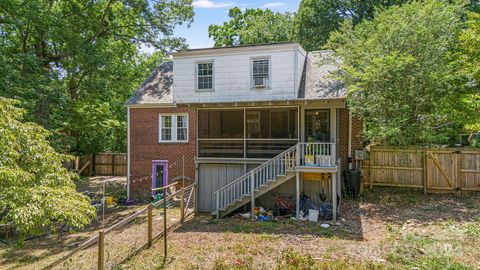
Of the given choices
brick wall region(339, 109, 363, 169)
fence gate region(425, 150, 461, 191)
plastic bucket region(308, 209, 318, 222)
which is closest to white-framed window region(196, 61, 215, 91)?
brick wall region(339, 109, 363, 169)

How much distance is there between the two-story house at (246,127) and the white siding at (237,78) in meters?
0.04

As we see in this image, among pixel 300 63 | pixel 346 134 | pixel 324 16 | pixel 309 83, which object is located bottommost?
pixel 346 134

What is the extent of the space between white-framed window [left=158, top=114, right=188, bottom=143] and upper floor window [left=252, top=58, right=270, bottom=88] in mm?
4090

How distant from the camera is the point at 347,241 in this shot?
8938 mm

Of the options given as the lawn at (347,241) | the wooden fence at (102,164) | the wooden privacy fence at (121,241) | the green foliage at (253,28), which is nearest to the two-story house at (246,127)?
the lawn at (347,241)

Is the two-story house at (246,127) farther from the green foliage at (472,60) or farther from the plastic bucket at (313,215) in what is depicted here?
the green foliage at (472,60)

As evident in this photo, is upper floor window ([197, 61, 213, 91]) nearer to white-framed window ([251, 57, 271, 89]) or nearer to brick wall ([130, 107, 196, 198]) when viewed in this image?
brick wall ([130, 107, 196, 198])

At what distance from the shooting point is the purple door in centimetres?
1570

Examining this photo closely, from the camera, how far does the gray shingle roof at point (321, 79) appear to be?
12914mm

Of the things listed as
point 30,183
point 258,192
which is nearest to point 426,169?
Result: point 258,192

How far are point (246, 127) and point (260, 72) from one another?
7.92 ft

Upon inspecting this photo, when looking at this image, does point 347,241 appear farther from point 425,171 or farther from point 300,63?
point 300,63

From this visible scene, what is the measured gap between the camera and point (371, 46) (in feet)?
41.4

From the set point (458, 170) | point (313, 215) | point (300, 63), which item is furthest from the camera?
point (300, 63)
